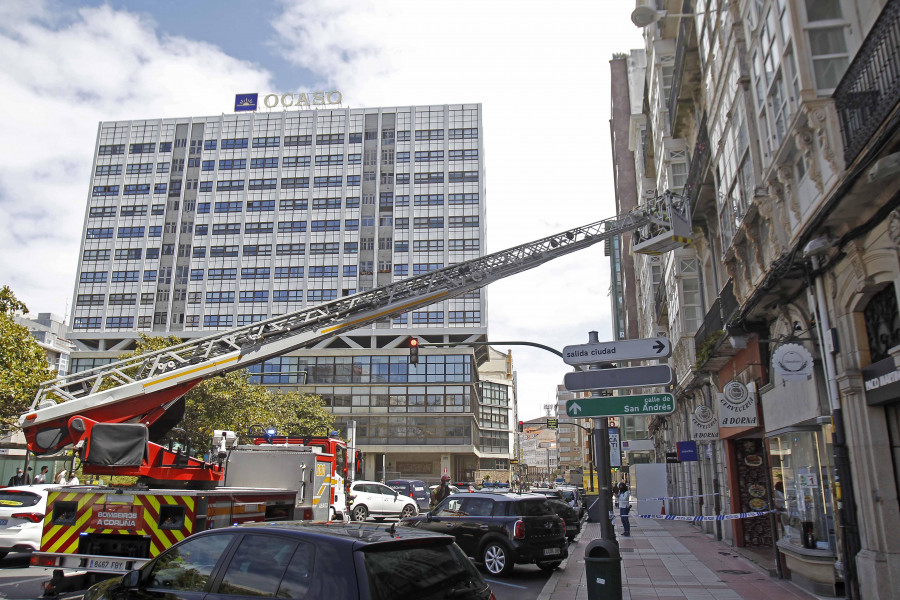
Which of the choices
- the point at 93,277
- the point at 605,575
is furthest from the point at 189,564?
the point at 93,277

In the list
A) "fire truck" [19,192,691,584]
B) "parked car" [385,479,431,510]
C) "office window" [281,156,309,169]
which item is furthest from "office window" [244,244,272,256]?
"fire truck" [19,192,691,584]

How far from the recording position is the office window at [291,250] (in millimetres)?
71188

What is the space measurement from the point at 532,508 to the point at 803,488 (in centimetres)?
499

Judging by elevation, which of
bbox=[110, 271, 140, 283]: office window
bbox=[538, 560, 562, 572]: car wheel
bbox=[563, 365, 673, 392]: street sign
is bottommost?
bbox=[538, 560, 562, 572]: car wheel

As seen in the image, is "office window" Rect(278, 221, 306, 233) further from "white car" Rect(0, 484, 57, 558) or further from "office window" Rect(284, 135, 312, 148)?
"white car" Rect(0, 484, 57, 558)

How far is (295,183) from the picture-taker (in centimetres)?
7375

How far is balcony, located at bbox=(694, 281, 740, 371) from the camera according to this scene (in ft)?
52.5

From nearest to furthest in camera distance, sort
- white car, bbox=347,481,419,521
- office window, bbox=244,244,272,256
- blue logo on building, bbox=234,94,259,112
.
A: 1. white car, bbox=347,481,419,521
2. office window, bbox=244,244,272,256
3. blue logo on building, bbox=234,94,259,112

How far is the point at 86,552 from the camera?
9.23m

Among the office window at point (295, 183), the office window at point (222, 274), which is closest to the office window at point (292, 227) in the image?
the office window at point (295, 183)

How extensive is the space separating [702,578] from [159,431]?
11.3 meters

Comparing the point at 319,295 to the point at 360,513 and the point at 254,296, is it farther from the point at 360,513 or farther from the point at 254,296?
the point at 360,513

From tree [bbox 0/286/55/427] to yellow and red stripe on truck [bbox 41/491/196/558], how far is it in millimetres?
12341

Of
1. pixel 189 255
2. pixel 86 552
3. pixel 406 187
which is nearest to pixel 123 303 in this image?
pixel 189 255
